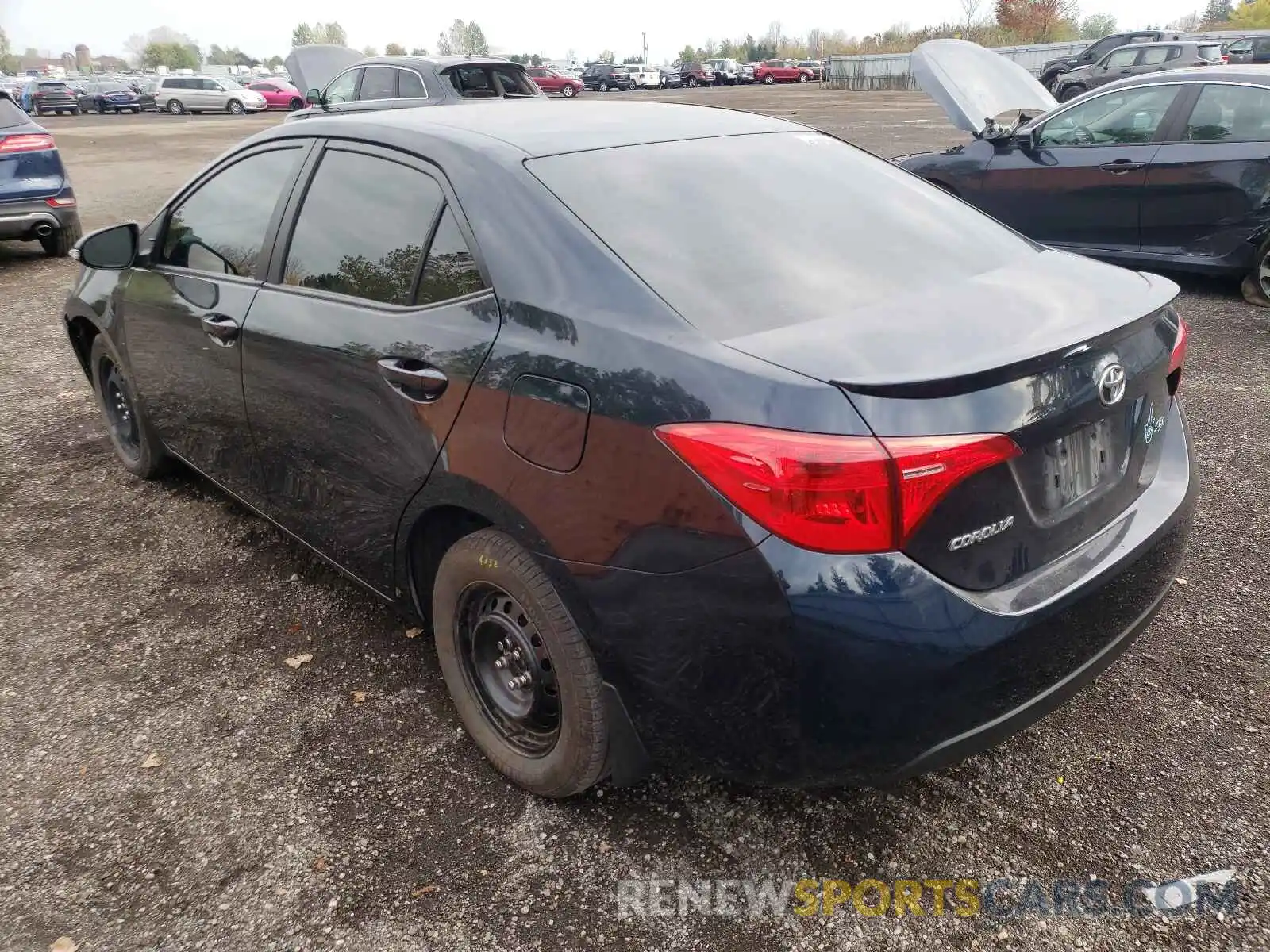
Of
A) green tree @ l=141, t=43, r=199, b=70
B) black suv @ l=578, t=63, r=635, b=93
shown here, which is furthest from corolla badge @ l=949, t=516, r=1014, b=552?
green tree @ l=141, t=43, r=199, b=70

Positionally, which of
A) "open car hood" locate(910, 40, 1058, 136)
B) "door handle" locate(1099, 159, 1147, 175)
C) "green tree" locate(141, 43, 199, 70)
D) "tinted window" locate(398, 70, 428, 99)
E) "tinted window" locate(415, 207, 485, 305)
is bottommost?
"door handle" locate(1099, 159, 1147, 175)

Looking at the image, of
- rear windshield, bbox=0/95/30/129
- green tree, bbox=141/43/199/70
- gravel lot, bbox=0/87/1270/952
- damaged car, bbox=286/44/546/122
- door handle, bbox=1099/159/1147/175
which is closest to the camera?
gravel lot, bbox=0/87/1270/952

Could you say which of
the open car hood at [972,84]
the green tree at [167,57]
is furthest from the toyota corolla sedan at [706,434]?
the green tree at [167,57]

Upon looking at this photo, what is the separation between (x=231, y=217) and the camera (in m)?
3.32

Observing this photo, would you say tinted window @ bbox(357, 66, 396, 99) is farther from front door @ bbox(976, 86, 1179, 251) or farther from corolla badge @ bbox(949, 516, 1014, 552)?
corolla badge @ bbox(949, 516, 1014, 552)

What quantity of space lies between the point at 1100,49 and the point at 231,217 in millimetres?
31580

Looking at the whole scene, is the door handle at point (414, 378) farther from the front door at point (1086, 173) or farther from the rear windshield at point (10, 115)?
the rear windshield at point (10, 115)

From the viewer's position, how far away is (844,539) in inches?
69.3

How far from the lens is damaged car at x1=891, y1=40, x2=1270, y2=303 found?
648cm

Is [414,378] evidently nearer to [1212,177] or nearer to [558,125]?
[558,125]

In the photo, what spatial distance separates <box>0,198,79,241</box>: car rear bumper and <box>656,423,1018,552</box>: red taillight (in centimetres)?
936

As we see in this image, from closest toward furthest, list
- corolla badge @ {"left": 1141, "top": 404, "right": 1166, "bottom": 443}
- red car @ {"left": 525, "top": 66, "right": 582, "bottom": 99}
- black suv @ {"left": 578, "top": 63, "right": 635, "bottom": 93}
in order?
corolla badge @ {"left": 1141, "top": 404, "right": 1166, "bottom": 443}, red car @ {"left": 525, "top": 66, "right": 582, "bottom": 99}, black suv @ {"left": 578, "top": 63, "right": 635, "bottom": 93}

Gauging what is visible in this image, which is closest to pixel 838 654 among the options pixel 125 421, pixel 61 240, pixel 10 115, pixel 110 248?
pixel 110 248

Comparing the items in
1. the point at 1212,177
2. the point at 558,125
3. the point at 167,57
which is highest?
the point at 167,57
